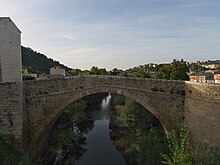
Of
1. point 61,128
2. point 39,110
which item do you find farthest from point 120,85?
point 61,128

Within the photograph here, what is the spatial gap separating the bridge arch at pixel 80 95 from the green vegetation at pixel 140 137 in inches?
47.0

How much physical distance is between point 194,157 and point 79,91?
20.9 feet

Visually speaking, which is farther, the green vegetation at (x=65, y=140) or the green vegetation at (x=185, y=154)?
the green vegetation at (x=65, y=140)

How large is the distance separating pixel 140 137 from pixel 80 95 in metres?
4.01

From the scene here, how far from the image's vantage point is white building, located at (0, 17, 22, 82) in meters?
10.8

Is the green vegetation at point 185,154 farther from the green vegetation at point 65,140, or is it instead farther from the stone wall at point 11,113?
the green vegetation at point 65,140

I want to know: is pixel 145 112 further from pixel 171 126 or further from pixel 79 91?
pixel 79 91

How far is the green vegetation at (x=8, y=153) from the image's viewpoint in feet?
27.2

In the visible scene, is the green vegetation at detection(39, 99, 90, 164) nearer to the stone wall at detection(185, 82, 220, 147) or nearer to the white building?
the white building

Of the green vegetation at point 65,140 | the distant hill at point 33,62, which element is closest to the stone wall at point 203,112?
the green vegetation at point 65,140

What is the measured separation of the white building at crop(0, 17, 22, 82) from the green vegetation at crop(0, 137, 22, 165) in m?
2.98

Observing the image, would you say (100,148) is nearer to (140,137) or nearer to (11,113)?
(140,137)

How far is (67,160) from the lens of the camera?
13883mm

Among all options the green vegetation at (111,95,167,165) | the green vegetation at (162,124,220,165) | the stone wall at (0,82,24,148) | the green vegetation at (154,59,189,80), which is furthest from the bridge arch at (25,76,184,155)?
the green vegetation at (154,59,189,80)
